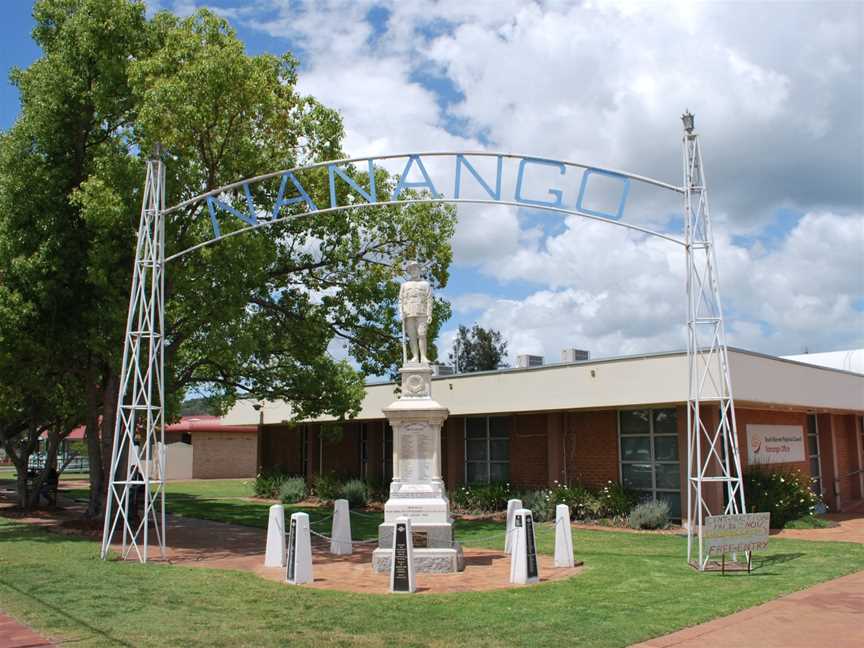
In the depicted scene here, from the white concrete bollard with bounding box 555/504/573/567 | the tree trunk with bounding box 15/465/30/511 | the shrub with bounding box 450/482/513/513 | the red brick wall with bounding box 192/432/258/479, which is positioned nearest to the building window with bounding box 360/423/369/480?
the shrub with bounding box 450/482/513/513

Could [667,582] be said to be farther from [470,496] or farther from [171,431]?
[171,431]

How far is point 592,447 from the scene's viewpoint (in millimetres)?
20984

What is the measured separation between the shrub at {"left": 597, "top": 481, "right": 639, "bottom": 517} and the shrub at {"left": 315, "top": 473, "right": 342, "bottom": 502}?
9.53m

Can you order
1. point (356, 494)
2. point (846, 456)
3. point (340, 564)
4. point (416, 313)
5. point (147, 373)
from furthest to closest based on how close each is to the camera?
point (846, 456)
point (356, 494)
point (147, 373)
point (416, 313)
point (340, 564)

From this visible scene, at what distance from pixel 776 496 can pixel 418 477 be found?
1001 cm

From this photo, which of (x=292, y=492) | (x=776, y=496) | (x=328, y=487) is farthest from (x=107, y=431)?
(x=776, y=496)

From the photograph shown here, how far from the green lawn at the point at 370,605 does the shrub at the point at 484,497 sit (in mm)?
8484

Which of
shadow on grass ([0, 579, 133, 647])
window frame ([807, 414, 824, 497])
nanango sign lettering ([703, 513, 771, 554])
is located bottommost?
shadow on grass ([0, 579, 133, 647])

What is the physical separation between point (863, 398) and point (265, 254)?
18187mm

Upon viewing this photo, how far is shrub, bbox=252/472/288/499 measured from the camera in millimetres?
29209

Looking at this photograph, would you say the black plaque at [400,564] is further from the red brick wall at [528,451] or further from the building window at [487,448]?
the building window at [487,448]

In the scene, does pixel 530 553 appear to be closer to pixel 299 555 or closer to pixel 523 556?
pixel 523 556

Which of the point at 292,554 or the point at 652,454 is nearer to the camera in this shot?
the point at 292,554

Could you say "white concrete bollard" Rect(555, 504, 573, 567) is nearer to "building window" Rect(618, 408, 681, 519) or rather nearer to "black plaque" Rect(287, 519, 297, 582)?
"black plaque" Rect(287, 519, 297, 582)
